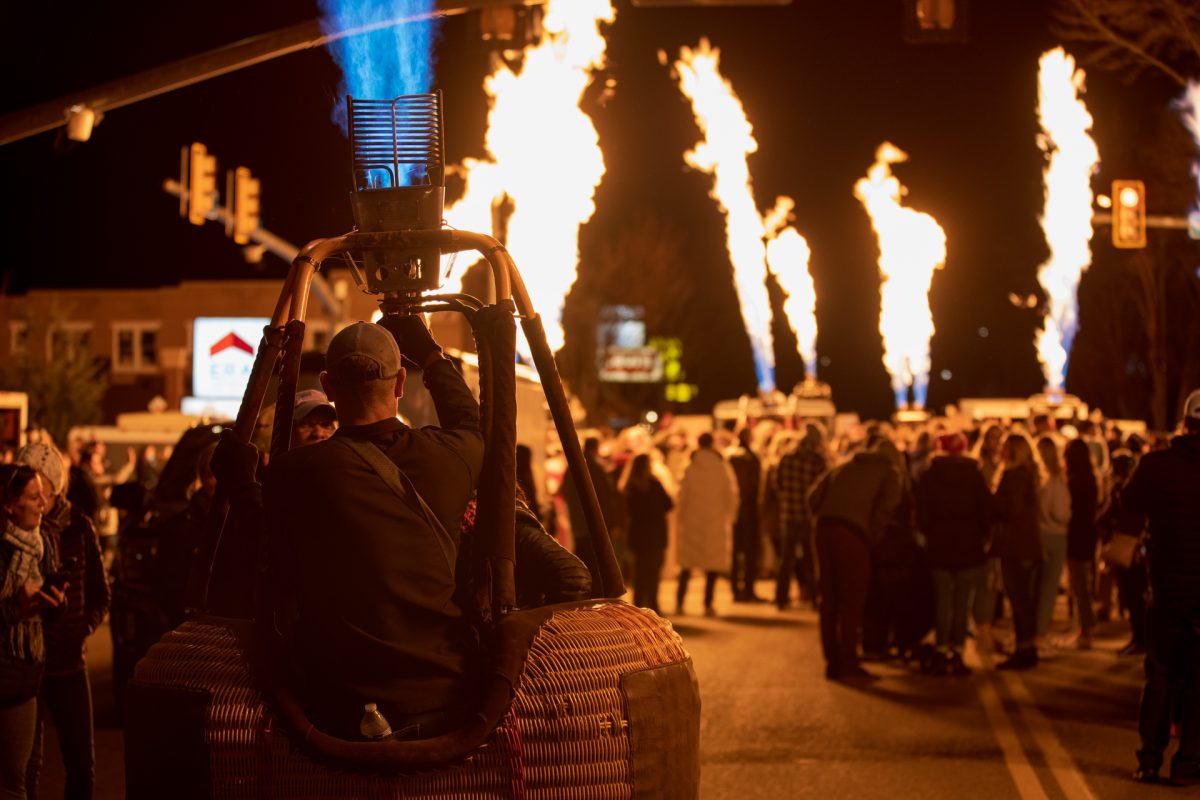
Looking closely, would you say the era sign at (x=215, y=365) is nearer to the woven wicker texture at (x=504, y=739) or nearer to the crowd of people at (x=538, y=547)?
the crowd of people at (x=538, y=547)

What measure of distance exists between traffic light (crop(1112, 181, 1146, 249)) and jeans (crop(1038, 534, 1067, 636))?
1008 cm

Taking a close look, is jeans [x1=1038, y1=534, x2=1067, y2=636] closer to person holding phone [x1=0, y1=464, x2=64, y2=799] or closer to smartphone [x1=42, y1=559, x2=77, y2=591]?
smartphone [x1=42, y1=559, x2=77, y2=591]

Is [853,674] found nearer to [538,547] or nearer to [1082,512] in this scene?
[1082,512]

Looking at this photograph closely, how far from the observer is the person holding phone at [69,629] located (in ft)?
23.4

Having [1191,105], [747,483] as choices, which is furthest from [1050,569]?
[1191,105]

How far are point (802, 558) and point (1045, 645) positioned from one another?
15.0 ft

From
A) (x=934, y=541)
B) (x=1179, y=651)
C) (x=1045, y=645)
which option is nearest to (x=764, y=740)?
(x=1179, y=651)

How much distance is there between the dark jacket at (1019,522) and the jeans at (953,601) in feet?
1.65

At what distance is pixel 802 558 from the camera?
2002cm

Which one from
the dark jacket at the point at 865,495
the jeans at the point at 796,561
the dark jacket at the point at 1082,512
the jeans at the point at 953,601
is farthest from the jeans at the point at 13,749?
the jeans at the point at 796,561

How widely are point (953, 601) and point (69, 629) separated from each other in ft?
28.8

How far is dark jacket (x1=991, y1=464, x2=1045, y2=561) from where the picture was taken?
47.3 feet

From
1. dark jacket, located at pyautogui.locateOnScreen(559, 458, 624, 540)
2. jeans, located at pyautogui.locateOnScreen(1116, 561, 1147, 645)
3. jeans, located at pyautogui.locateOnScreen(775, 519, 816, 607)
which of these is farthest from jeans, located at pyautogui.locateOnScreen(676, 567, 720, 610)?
jeans, located at pyautogui.locateOnScreen(1116, 561, 1147, 645)

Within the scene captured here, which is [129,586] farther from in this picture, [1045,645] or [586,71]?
[586,71]
